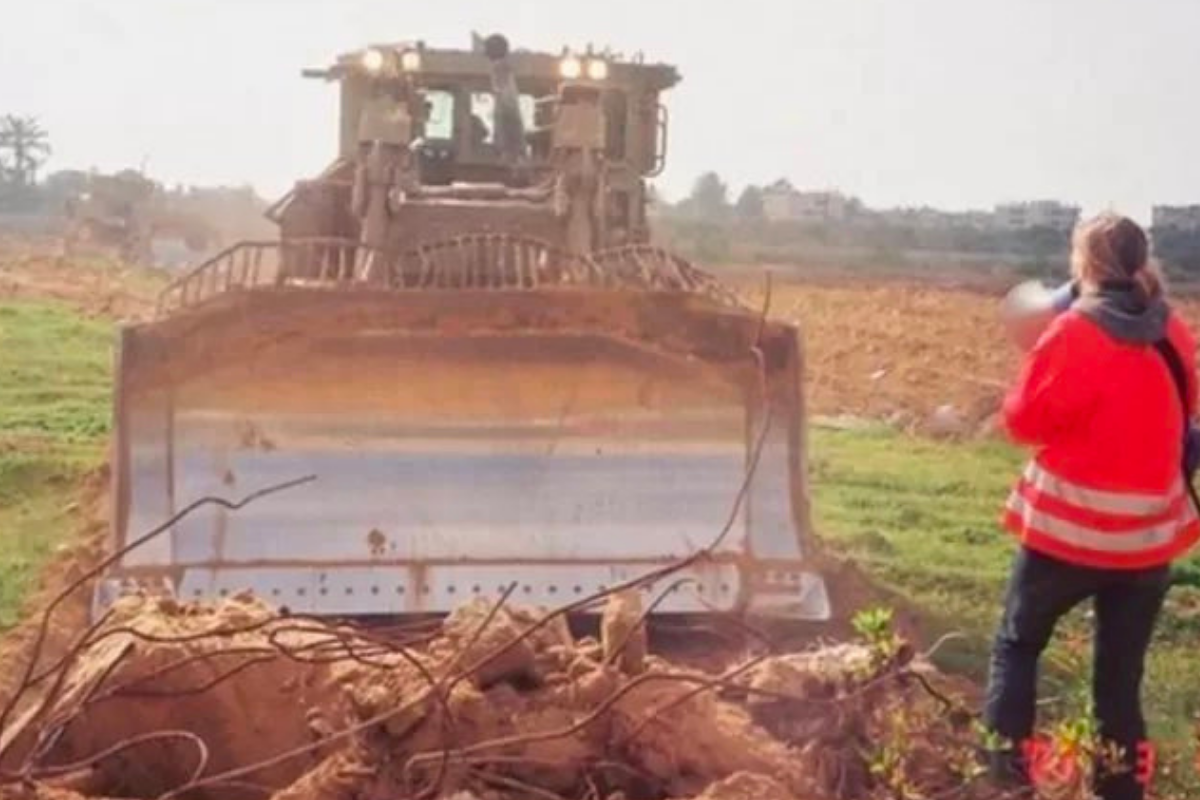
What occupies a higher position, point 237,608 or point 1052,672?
point 237,608

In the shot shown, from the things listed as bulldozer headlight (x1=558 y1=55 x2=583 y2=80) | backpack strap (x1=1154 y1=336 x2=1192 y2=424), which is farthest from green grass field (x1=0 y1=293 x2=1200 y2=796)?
bulldozer headlight (x1=558 y1=55 x2=583 y2=80)

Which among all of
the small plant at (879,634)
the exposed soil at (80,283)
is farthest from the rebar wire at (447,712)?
the exposed soil at (80,283)

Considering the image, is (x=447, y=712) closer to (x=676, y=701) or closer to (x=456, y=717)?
(x=456, y=717)

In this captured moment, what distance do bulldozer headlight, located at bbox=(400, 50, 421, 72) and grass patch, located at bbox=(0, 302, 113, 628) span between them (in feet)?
10.3

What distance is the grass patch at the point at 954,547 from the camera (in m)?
8.70

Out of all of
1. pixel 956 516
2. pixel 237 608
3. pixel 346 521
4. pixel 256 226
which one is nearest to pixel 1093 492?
pixel 237 608

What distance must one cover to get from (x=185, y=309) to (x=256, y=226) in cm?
1863

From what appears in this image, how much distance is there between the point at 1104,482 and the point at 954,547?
6127 millimetres

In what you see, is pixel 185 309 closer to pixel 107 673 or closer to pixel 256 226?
pixel 107 673

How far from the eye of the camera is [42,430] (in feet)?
51.1

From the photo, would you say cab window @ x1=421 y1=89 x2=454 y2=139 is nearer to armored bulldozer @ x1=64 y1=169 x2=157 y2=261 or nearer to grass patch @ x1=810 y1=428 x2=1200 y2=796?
grass patch @ x1=810 y1=428 x2=1200 y2=796

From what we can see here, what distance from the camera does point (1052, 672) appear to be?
345 inches

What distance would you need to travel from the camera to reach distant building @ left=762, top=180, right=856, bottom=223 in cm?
7669

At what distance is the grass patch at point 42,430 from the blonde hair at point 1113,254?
5.08m
